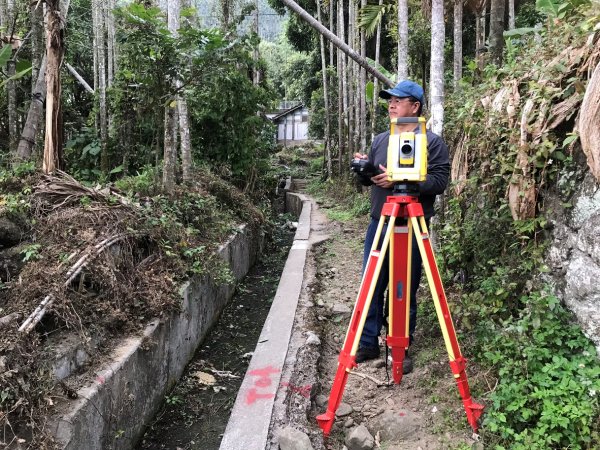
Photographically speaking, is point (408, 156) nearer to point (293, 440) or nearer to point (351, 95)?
point (293, 440)

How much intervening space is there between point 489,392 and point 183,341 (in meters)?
3.20

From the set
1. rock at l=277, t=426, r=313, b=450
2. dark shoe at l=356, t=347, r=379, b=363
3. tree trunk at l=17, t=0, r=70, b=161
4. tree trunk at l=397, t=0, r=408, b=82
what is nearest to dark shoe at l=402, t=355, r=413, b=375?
dark shoe at l=356, t=347, r=379, b=363

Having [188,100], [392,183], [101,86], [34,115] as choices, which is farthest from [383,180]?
[101,86]

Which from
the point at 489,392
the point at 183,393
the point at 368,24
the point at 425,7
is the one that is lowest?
the point at 183,393

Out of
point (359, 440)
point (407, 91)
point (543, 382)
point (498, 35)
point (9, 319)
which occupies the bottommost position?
point (359, 440)

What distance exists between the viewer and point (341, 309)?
4.84 meters

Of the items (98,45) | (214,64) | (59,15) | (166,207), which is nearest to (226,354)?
(166,207)

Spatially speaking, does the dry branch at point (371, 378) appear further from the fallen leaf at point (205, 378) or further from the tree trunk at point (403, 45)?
the tree trunk at point (403, 45)

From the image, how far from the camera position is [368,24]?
9.96m

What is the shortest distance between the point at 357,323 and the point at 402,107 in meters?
1.41

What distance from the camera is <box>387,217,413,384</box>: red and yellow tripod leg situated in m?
2.81

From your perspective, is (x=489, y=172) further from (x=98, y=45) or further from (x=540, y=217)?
(x=98, y=45)

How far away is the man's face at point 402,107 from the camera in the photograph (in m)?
3.03

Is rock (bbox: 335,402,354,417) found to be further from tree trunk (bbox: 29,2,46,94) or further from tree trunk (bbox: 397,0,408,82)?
tree trunk (bbox: 29,2,46,94)
